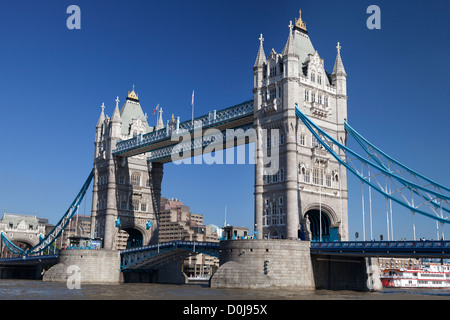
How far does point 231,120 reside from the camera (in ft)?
241

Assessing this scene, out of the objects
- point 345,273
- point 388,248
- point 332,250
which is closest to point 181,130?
point 345,273

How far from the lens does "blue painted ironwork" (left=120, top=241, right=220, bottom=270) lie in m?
76.9

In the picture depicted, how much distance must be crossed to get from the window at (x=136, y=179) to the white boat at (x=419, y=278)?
47090mm

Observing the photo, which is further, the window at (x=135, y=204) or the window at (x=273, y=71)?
the window at (x=135, y=204)

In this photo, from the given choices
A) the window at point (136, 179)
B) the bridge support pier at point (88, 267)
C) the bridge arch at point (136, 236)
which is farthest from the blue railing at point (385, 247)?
the window at point (136, 179)

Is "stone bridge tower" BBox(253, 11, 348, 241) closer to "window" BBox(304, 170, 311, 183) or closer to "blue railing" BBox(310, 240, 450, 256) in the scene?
"window" BBox(304, 170, 311, 183)

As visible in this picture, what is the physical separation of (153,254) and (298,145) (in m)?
29.8

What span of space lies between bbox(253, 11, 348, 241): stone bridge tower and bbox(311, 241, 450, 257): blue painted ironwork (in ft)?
12.5

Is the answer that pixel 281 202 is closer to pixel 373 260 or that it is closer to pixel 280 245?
pixel 280 245

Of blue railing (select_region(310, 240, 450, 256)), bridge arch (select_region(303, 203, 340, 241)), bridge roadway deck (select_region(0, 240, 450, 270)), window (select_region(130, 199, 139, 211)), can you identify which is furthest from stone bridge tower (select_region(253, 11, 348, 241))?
window (select_region(130, 199, 139, 211))

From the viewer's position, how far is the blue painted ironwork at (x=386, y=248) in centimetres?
4910

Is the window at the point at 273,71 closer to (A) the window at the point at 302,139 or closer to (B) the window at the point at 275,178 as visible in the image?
(A) the window at the point at 302,139

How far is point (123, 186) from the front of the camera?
93062 millimetres

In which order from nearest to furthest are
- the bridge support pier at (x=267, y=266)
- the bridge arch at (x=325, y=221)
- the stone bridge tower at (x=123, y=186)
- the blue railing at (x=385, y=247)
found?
1. the blue railing at (x=385, y=247)
2. the bridge support pier at (x=267, y=266)
3. the bridge arch at (x=325, y=221)
4. the stone bridge tower at (x=123, y=186)
